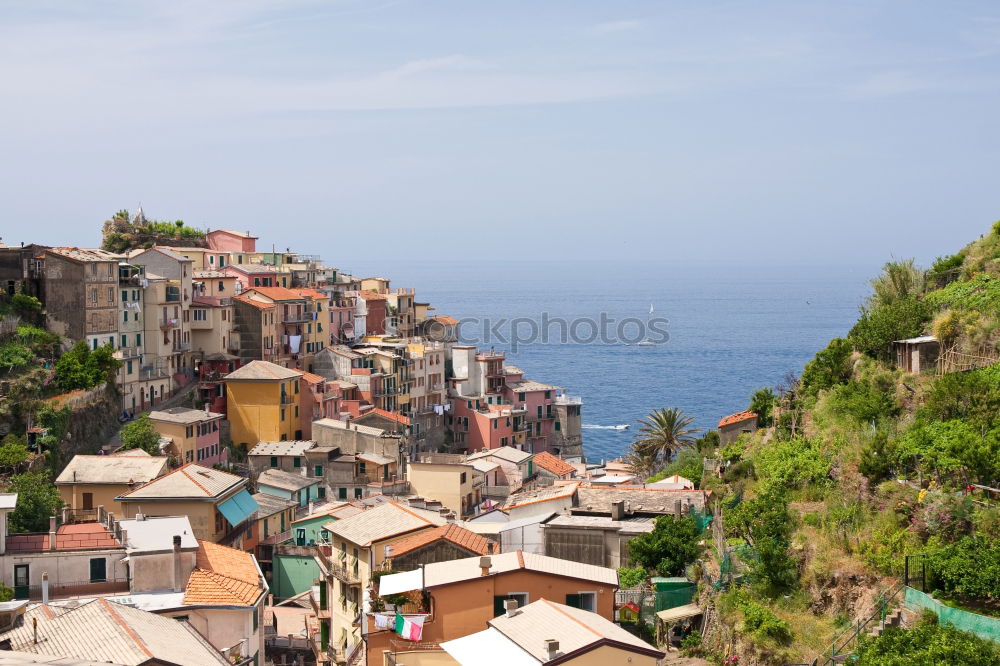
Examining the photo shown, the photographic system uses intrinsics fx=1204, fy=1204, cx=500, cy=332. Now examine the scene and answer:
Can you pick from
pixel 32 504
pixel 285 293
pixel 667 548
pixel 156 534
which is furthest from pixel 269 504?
pixel 285 293

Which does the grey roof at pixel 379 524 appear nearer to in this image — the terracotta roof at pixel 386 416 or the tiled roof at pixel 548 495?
the tiled roof at pixel 548 495

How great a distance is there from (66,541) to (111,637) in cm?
747

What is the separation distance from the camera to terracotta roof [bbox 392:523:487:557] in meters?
28.8

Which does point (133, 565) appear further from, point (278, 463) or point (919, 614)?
point (278, 463)

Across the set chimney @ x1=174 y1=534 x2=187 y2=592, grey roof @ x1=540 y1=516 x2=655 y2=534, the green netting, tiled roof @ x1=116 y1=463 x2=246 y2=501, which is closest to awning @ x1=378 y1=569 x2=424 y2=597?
chimney @ x1=174 y1=534 x2=187 y2=592

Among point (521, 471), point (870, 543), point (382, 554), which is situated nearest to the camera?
point (870, 543)

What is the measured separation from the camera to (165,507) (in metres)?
38.0

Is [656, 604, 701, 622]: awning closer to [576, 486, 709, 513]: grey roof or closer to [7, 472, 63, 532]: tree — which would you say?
[576, 486, 709, 513]: grey roof

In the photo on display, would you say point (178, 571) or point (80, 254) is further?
point (80, 254)

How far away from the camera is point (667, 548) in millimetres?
29797

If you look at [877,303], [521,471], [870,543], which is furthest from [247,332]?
[870,543]

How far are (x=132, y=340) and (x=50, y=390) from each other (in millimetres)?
6923

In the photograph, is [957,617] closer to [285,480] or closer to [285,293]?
[285,480]

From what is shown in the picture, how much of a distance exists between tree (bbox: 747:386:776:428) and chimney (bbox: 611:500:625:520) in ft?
32.5
